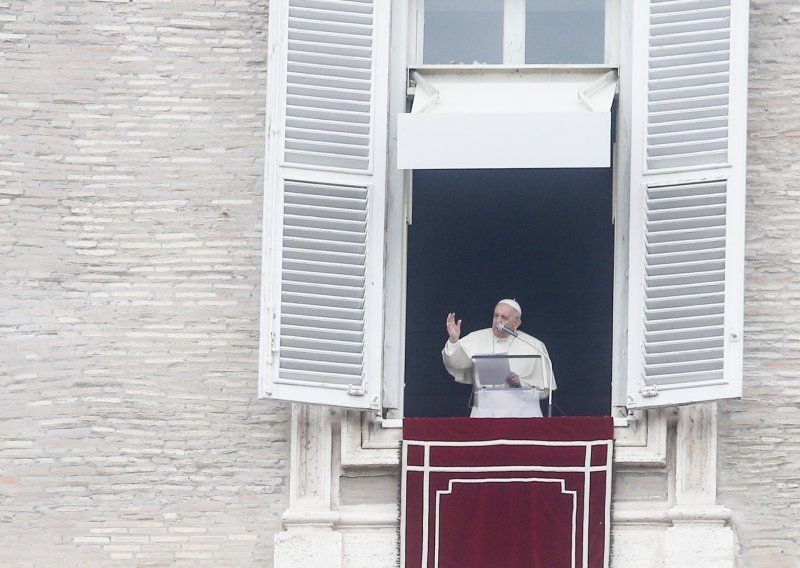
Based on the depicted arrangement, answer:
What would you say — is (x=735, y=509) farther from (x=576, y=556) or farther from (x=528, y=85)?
(x=528, y=85)

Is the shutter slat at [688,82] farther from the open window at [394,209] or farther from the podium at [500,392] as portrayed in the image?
the podium at [500,392]

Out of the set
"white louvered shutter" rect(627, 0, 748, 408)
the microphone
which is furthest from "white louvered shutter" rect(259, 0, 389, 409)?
"white louvered shutter" rect(627, 0, 748, 408)

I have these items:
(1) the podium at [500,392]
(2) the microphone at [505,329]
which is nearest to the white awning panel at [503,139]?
(1) the podium at [500,392]

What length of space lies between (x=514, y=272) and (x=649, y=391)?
3.47m

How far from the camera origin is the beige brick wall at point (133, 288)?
10.9 m

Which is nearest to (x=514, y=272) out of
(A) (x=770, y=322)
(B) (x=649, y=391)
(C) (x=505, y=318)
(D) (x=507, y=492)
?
(C) (x=505, y=318)

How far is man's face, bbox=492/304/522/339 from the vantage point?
38.9 ft

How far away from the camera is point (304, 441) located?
10.9 metres

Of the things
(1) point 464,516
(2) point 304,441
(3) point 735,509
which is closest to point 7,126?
(2) point 304,441

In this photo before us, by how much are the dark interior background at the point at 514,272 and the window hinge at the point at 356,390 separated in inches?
87.9

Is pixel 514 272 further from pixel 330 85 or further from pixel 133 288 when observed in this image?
pixel 133 288

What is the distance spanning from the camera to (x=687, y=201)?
35.9 feet

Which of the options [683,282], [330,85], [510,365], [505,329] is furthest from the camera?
[505,329]

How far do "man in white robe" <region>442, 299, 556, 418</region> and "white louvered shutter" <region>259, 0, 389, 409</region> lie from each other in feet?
2.02
